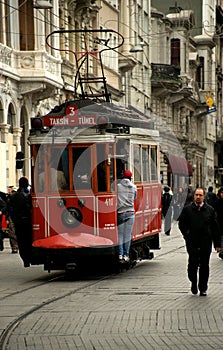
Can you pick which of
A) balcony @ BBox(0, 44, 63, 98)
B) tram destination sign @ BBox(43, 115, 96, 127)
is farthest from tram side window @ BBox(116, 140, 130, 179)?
balcony @ BBox(0, 44, 63, 98)

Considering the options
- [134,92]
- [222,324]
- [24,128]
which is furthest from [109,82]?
[222,324]

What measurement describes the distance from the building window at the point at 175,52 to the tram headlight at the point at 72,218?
60.2 meters

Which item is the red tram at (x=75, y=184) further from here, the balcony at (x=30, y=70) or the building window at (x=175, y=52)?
the building window at (x=175, y=52)

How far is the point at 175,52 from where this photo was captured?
78562 millimetres

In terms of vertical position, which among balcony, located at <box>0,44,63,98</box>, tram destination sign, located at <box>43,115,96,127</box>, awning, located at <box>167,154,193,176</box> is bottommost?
awning, located at <box>167,154,193,176</box>

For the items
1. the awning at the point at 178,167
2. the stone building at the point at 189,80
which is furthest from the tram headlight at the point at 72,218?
the stone building at the point at 189,80

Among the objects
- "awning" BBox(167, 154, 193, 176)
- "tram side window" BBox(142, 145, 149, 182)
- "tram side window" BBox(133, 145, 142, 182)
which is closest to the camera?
"tram side window" BBox(133, 145, 142, 182)

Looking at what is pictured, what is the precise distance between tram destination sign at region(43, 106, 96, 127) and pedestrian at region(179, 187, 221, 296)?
3788 mm

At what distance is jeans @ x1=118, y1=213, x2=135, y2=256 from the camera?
1914 cm

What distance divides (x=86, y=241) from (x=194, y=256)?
10.9ft

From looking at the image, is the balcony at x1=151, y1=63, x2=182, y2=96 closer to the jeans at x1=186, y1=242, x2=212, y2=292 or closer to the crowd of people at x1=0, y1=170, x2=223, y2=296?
the crowd of people at x1=0, y1=170, x2=223, y2=296

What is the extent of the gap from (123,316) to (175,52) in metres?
66.3

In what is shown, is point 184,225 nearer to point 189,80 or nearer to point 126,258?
point 126,258

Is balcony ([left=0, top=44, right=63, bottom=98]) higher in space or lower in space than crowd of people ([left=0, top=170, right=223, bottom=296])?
higher
